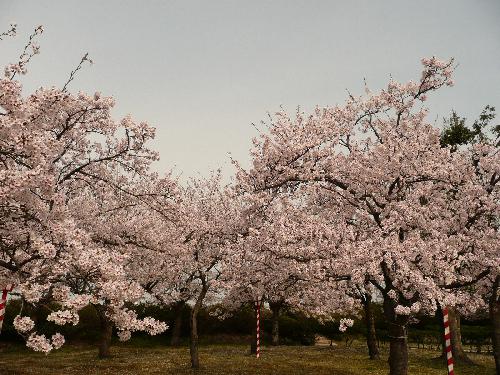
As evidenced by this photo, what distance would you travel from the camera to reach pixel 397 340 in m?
16.5

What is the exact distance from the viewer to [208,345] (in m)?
38.4

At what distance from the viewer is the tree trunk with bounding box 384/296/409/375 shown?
16250 millimetres

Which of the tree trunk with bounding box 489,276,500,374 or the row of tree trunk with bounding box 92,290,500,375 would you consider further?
the tree trunk with bounding box 489,276,500,374

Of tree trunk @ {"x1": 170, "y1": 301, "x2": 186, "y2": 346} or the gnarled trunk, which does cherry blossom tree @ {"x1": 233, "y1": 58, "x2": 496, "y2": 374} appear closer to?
the gnarled trunk

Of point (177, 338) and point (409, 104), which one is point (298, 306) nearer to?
point (177, 338)

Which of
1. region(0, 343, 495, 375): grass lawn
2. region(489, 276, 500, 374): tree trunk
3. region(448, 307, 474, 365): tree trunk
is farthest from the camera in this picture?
region(448, 307, 474, 365): tree trunk

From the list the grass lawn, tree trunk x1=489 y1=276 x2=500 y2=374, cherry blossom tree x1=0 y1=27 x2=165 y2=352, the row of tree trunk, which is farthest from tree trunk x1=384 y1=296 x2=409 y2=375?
cherry blossom tree x1=0 y1=27 x2=165 y2=352

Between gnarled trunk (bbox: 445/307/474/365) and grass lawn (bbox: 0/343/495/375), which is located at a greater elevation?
gnarled trunk (bbox: 445/307/474/365)

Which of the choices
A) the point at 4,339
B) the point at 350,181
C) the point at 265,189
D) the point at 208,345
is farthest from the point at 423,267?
the point at 4,339

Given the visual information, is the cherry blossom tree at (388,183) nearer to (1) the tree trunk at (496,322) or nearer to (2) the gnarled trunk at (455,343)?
(1) the tree trunk at (496,322)

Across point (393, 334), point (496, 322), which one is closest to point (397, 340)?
point (393, 334)

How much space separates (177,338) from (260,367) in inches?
682

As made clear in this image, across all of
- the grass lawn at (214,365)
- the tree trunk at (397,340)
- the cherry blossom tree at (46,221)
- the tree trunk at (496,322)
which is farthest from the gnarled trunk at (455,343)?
the cherry blossom tree at (46,221)

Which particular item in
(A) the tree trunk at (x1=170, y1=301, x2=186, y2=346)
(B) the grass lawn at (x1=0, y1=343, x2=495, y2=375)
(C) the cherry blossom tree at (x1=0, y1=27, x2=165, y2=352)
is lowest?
(B) the grass lawn at (x1=0, y1=343, x2=495, y2=375)
